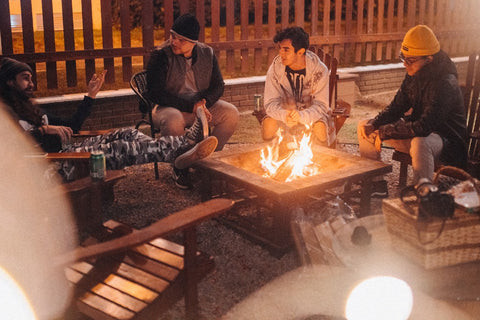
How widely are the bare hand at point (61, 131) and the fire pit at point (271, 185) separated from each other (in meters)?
1.17

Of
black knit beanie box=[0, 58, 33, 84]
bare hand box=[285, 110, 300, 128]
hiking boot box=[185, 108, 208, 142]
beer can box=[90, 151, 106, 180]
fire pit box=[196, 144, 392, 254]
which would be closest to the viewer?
beer can box=[90, 151, 106, 180]

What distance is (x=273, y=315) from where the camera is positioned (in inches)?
124

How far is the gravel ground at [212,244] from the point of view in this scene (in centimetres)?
341

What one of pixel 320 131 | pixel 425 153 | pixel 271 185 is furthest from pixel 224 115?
pixel 425 153

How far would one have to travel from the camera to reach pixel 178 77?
5.80m

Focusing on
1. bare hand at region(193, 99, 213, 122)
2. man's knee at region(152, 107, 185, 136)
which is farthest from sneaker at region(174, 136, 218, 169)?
bare hand at region(193, 99, 213, 122)

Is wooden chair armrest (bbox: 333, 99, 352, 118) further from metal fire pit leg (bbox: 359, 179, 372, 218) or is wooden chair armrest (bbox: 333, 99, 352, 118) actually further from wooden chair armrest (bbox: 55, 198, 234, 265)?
wooden chair armrest (bbox: 55, 198, 234, 265)

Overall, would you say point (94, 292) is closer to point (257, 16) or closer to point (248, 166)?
point (248, 166)

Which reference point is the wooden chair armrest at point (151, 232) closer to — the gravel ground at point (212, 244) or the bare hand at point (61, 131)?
the gravel ground at point (212, 244)

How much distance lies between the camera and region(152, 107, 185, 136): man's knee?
5.45 m

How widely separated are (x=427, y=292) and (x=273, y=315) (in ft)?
3.08

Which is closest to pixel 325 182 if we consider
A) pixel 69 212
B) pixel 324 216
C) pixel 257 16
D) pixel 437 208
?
pixel 324 216

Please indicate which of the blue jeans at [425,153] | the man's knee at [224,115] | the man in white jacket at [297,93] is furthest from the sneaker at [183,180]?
the blue jeans at [425,153]

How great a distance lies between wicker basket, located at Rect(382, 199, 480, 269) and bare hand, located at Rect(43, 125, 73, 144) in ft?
9.81
